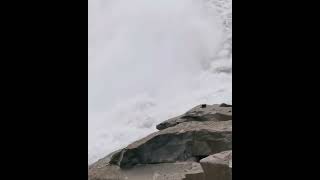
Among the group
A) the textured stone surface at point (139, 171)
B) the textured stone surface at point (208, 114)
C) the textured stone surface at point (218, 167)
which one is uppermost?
the textured stone surface at point (208, 114)

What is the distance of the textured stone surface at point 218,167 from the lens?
689 cm

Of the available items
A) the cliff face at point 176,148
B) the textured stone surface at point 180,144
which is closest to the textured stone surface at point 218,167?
the cliff face at point 176,148

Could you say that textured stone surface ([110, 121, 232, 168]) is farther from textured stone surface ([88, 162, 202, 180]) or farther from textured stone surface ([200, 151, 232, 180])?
textured stone surface ([200, 151, 232, 180])

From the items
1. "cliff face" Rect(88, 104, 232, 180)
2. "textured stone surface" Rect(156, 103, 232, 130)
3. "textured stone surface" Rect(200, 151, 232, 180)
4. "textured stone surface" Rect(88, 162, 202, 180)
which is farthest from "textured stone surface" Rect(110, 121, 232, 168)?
"textured stone surface" Rect(200, 151, 232, 180)

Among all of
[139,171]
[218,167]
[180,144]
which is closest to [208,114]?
[180,144]

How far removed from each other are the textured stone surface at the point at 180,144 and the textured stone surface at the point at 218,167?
2.21 metres

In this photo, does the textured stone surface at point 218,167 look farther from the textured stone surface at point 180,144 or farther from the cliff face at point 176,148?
the textured stone surface at point 180,144

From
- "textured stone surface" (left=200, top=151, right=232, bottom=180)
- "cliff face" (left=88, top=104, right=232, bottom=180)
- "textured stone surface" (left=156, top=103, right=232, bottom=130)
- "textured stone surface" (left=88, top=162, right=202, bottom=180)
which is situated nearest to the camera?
"textured stone surface" (left=200, top=151, right=232, bottom=180)

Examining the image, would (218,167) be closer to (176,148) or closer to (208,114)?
(176,148)

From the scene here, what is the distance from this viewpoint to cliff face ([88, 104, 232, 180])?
31.6 ft

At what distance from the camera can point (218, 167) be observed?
712 cm

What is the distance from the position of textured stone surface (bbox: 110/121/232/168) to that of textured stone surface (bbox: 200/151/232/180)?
87.1 inches
